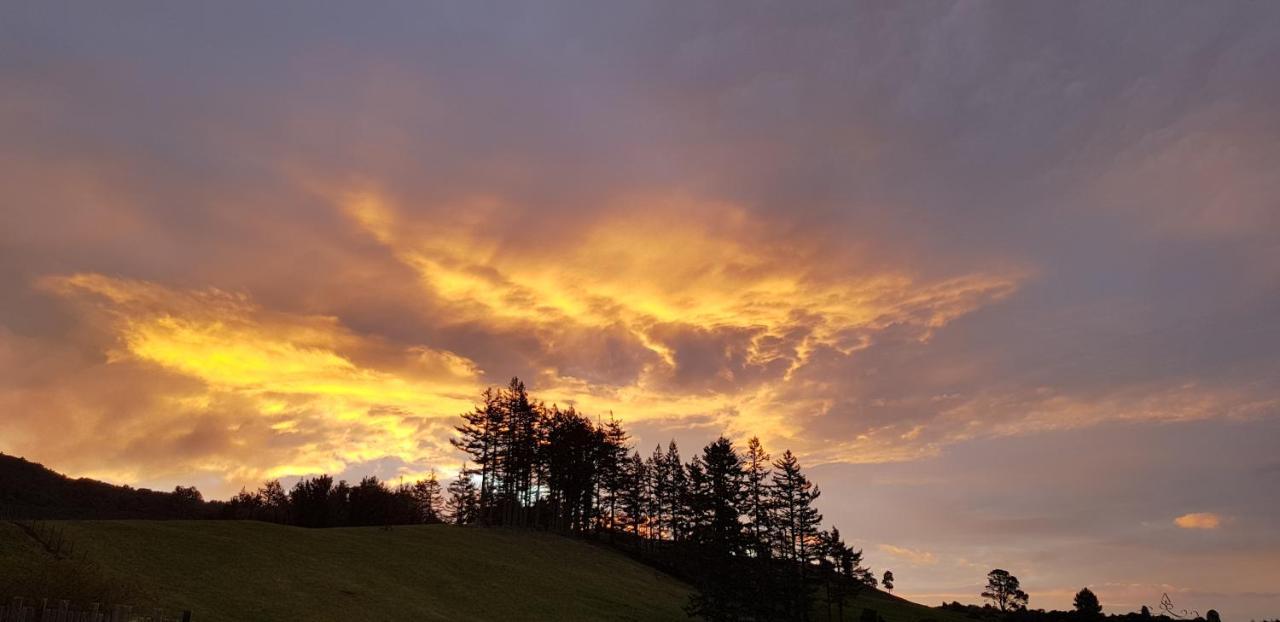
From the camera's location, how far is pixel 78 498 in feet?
386

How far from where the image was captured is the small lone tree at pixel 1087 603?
102m

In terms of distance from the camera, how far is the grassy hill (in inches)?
1537

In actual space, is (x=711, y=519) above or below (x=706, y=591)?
above

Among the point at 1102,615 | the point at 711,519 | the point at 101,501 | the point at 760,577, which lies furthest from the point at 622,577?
the point at 101,501

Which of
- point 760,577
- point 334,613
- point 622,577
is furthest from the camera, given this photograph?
point 622,577

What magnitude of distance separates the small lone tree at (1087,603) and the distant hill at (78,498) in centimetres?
13642

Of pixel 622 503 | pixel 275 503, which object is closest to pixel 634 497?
pixel 622 503

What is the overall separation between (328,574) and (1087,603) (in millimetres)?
101760

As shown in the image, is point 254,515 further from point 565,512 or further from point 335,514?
point 565,512

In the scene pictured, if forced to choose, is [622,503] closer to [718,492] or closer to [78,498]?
[718,492]

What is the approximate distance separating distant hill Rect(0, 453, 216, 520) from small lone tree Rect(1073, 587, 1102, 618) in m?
136

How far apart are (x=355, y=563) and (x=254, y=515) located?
51041 mm

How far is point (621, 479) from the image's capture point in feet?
378

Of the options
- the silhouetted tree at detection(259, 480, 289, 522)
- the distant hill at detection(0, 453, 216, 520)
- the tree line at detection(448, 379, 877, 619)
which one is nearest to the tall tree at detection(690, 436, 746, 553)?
the tree line at detection(448, 379, 877, 619)
